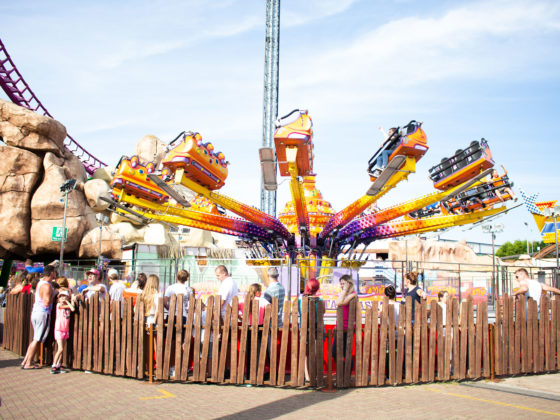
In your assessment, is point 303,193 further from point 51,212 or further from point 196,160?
point 51,212

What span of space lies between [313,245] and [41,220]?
21.1 metres

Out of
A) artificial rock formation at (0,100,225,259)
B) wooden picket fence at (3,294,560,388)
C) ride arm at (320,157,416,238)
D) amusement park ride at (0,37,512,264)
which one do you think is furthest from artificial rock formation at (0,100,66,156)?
wooden picket fence at (3,294,560,388)

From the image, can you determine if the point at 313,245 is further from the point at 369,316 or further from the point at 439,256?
the point at 439,256

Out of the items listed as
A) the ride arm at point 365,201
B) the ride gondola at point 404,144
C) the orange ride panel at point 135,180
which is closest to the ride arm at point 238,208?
the ride arm at point 365,201

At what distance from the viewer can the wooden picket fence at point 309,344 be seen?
6.37 m

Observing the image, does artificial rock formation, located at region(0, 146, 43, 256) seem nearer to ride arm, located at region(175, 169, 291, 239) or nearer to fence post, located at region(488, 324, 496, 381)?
ride arm, located at region(175, 169, 291, 239)

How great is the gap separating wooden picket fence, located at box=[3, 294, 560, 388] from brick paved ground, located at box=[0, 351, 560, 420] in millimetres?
210

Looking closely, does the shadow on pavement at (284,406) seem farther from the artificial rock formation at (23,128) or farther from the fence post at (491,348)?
the artificial rock formation at (23,128)

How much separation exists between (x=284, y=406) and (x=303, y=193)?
9.57 m

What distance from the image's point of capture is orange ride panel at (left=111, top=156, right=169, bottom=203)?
50.3 feet

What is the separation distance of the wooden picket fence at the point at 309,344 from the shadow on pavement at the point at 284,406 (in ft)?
0.88

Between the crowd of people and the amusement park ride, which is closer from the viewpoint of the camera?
the crowd of people

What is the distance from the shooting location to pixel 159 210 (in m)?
16.1

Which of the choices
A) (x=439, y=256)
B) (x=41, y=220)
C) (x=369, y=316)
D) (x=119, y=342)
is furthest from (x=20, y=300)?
(x=439, y=256)
